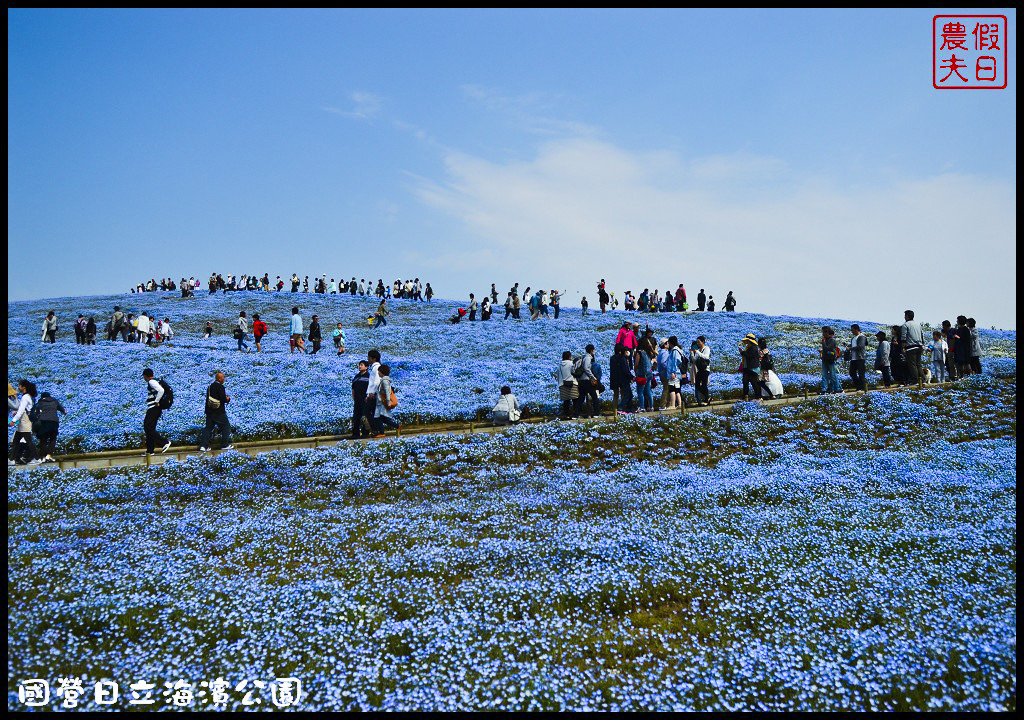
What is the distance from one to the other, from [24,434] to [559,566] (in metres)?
13.2

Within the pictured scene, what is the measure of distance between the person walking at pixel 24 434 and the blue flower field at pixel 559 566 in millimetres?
1792

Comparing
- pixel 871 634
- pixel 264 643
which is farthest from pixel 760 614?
pixel 264 643

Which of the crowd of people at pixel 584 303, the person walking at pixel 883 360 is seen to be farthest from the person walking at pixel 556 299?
the person walking at pixel 883 360

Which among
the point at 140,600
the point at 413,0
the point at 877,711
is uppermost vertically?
the point at 413,0

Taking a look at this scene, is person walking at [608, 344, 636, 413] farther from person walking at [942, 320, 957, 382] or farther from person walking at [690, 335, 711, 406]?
person walking at [942, 320, 957, 382]

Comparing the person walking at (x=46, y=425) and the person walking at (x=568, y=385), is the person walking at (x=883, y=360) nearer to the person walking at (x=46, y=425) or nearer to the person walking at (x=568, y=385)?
the person walking at (x=568, y=385)

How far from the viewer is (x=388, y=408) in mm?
18000

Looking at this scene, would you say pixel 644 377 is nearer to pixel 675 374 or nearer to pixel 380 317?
pixel 675 374

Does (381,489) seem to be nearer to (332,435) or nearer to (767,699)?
(332,435)

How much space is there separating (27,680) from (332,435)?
11.7 m

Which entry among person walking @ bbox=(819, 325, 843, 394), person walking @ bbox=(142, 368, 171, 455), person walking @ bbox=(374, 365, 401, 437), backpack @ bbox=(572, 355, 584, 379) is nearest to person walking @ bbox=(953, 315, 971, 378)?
person walking @ bbox=(819, 325, 843, 394)

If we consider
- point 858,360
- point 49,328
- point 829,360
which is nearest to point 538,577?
point 829,360

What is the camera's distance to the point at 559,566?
407 inches

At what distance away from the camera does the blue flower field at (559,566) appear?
7.77 metres
